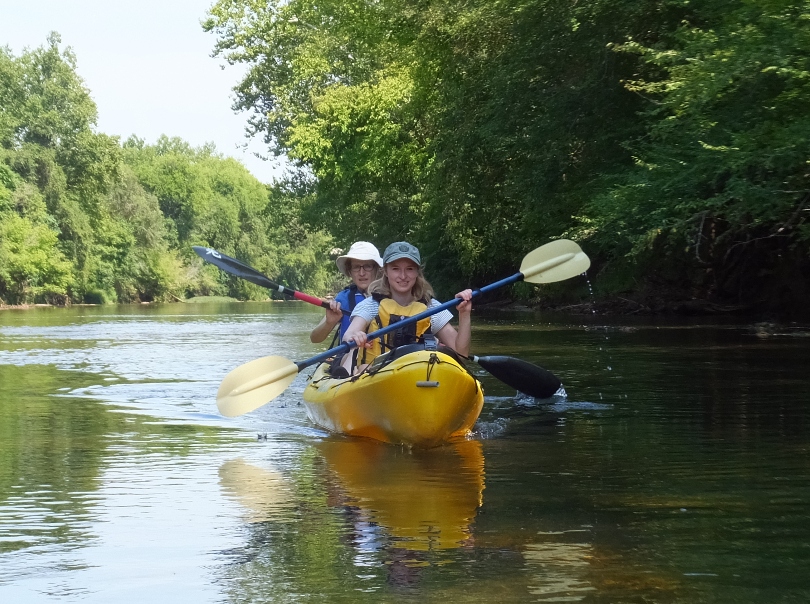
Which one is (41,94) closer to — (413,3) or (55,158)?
(55,158)

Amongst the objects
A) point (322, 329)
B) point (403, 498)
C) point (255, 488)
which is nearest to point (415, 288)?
point (322, 329)

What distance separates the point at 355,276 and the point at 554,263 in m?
1.81

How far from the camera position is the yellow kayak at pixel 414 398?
8023 mm

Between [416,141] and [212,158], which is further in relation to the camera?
[212,158]

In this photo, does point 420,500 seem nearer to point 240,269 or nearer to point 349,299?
point 349,299

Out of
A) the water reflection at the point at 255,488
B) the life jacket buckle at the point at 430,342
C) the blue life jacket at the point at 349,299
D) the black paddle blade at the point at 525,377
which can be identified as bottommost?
the water reflection at the point at 255,488

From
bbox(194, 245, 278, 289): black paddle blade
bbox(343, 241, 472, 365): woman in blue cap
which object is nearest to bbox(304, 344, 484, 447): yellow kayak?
bbox(343, 241, 472, 365): woman in blue cap

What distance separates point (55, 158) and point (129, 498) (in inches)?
2255

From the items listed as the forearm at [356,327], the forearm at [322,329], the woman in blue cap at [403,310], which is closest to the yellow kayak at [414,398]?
the forearm at [356,327]

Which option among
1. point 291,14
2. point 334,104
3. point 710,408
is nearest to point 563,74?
point 710,408

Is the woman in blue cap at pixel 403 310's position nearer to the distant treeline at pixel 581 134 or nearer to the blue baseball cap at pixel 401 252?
the blue baseball cap at pixel 401 252

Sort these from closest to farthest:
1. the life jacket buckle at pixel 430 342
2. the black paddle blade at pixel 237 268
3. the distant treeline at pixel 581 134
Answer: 1. the life jacket buckle at pixel 430 342
2. the black paddle blade at pixel 237 268
3. the distant treeline at pixel 581 134

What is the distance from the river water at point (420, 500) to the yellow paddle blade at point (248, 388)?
23cm

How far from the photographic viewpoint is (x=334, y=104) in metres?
33.8
